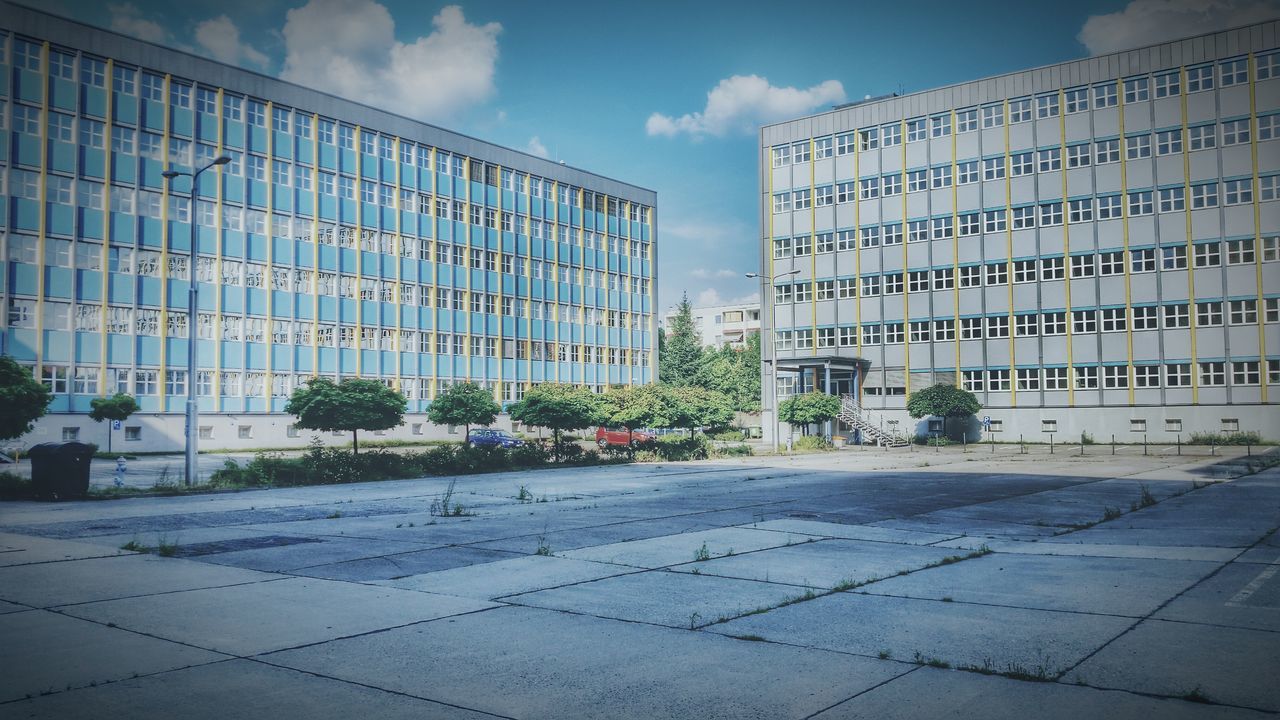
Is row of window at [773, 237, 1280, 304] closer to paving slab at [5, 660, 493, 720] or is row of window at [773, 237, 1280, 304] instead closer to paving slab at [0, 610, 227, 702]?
paving slab at [0, 610, 227, 702]

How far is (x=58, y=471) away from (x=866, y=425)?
1853 inches

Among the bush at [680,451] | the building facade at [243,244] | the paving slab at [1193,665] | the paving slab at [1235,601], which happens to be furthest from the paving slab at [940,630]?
the building facade at [243,244]

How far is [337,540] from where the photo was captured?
12438 mm

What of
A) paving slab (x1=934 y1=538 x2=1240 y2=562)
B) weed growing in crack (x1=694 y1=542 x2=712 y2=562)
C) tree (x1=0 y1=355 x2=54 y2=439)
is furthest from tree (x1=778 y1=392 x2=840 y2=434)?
weed growing in crack (x1=694 y1=542 x2=712 y2=562)

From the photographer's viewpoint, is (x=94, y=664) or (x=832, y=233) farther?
(x=832, y=233)

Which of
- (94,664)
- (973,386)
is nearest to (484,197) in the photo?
(973,386)

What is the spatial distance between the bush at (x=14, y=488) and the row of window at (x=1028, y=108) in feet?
183

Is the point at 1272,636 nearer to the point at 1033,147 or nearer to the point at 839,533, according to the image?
the point at 839,533

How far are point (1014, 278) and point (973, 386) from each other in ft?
24.6

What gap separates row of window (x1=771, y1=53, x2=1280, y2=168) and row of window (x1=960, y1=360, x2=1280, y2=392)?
16.3m

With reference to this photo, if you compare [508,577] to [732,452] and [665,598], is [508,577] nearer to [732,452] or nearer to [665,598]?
[665,598]

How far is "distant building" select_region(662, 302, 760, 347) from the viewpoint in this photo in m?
151

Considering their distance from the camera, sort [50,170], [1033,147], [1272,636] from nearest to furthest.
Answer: [1272,636] < [50,170] < [1033,147]

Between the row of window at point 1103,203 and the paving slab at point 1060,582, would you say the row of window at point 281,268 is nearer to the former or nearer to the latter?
the row of window at point 1103,203
